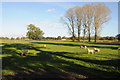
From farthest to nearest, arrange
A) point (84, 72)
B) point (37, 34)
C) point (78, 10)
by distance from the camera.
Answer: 1. point (37, 34)
2. point (78, 10)
3. point (84, 72)

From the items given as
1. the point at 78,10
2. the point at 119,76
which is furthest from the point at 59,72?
the point at 78,10

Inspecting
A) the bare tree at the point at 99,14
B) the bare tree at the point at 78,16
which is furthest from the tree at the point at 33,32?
the bare tree at the point at 99,14

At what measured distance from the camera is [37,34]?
9275 centimetres

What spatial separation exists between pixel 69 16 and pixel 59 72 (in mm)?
56623

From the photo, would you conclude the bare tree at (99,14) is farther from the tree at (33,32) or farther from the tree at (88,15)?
the tree at (33,32)

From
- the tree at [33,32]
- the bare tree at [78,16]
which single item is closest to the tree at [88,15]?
the bare tree at [78,16]

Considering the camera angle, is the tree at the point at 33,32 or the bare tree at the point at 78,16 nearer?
the bare tree at the point at 78,16

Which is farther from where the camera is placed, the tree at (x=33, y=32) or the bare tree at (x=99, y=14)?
the tree at (x=33, y=32)

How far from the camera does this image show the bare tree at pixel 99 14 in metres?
47.9

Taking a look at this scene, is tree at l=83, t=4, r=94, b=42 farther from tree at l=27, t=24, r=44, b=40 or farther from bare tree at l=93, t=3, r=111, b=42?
tree at l=27, t=24, r=44, b=40

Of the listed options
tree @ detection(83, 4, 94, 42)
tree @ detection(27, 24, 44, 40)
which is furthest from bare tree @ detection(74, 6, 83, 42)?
tree @ detection(27, 24, 44, 40)

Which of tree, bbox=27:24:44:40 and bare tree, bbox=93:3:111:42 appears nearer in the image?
bare tree, bbox=93:3:111:42

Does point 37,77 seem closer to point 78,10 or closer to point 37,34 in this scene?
point 78,10

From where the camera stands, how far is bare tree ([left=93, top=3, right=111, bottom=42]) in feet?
157
